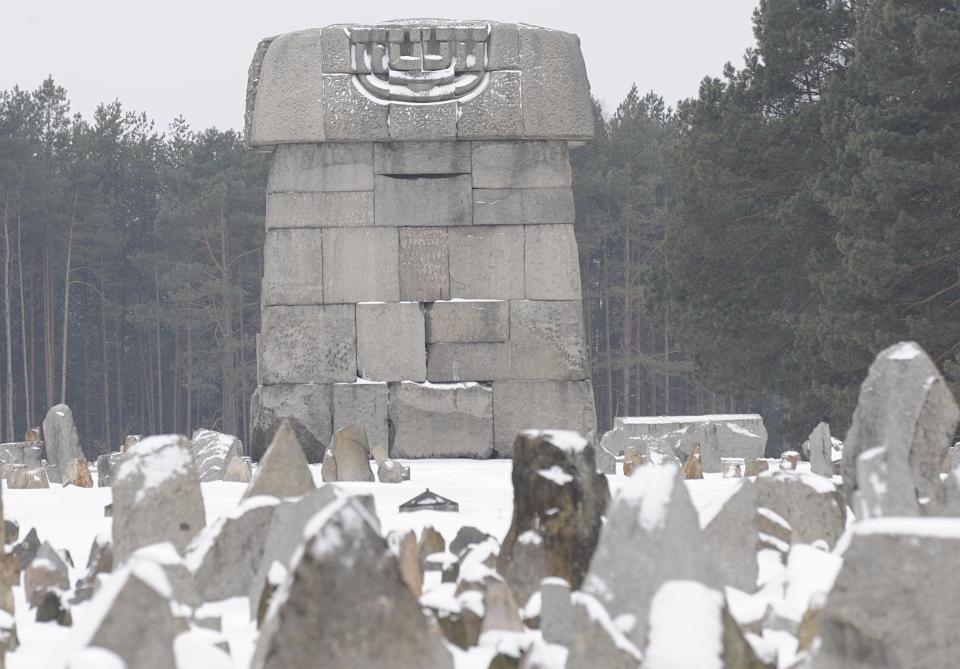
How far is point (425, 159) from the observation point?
11711 millimetres

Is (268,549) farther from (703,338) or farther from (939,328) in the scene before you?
(703,338)

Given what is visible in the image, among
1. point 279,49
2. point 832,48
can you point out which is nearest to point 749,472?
point 279,49

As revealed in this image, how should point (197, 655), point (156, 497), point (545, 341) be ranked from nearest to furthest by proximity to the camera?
point (197, 655) < point (156, 497) < point (545, 341)

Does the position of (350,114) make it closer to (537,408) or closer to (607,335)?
(537,408)

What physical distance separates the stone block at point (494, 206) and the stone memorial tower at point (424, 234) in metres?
0.01

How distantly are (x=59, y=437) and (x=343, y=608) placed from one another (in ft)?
39.0

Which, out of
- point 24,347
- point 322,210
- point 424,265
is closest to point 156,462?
point 424,265

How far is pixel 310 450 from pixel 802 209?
1327 cm

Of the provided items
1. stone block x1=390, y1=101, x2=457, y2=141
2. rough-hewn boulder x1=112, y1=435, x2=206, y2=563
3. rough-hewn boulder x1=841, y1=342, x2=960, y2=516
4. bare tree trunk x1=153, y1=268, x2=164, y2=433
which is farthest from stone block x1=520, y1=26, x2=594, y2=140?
bare tree trunk x1=153, y1=268, x2=164, y2=433

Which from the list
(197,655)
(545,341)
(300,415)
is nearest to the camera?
(197,655)

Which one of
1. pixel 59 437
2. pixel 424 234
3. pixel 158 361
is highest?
pixel 424 234

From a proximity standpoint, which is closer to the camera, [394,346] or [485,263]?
[394,346]

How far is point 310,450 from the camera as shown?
446 inches

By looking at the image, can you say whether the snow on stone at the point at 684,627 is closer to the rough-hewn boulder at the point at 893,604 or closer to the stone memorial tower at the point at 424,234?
the rough-hewn boulder at the point at 893,604
